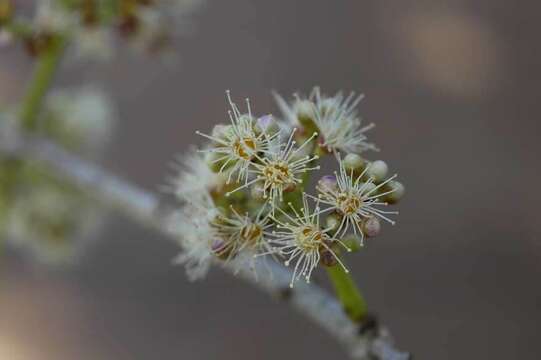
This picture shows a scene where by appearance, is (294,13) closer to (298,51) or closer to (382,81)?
(298,51)

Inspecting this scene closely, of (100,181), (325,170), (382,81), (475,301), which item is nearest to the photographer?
(100,181)

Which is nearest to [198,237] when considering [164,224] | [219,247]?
[219,247]

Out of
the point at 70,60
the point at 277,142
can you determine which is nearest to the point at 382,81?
the point at 70,60

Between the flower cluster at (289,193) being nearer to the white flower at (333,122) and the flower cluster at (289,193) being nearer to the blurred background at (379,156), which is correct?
the white flower at (333,122)

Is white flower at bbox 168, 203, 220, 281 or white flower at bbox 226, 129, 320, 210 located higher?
white flower at bbox 226, 129, 320, 210

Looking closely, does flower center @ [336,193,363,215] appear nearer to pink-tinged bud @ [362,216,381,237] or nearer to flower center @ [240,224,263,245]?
pink-tinged bud @ [362,216,381,237]

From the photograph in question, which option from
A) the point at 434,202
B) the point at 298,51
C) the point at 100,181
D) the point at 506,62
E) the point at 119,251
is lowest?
the point at 100,181

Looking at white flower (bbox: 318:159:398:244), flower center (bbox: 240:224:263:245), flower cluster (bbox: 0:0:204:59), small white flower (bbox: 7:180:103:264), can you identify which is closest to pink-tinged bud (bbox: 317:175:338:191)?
white flower (bbox: 318:159:398:244)
